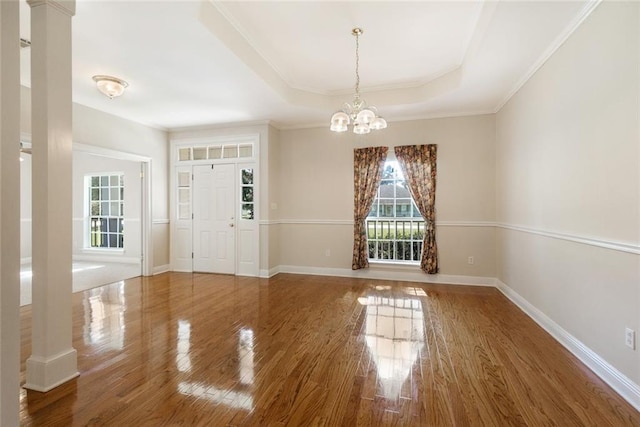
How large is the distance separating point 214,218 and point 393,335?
13.1ft

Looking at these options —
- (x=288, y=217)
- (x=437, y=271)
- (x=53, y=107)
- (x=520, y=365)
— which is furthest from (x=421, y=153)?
(x=53, y=107)

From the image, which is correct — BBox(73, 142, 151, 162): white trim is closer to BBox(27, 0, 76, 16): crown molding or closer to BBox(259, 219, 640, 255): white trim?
BBox(259, 219, 640, 255): white trim

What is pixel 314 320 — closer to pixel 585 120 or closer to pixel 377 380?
pixel 377 380

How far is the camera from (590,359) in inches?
92.2

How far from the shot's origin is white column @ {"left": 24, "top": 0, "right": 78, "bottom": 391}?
2.01 metres

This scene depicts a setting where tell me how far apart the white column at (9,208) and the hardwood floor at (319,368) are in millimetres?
861

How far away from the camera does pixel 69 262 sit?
7.11 ft

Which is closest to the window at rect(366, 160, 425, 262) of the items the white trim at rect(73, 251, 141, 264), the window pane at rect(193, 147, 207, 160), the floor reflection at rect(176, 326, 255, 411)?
the floor reflection at rect(176, 326, 255, 411)

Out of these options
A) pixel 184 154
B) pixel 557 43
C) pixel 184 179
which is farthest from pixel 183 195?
pixel 557 43

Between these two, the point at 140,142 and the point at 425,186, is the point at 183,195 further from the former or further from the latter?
the point at 425,186

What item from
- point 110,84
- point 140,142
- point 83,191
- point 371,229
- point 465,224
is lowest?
point 371,229

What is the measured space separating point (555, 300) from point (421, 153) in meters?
2.81

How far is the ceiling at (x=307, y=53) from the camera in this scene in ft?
8.41

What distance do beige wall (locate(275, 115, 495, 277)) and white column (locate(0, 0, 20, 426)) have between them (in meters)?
4.53
